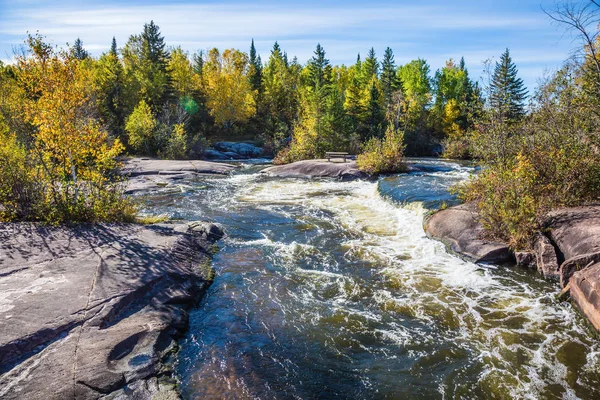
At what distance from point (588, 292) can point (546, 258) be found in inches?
81.9

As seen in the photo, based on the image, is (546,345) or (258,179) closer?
(546,345)

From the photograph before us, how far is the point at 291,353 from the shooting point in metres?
6.02

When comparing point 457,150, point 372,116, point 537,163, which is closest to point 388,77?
point 372,116

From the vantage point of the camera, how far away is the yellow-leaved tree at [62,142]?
9.84 metres

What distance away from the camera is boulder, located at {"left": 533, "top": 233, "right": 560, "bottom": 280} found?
8.52 metres

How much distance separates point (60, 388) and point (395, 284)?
6702 millimetres

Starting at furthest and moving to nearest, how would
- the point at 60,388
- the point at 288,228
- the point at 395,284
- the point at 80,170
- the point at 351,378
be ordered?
the point at 288,228, the point at 80,170, the point at 395,284, the point at 351,378, the point at 60,388

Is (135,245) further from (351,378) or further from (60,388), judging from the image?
(351,378)

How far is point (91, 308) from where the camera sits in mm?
5938

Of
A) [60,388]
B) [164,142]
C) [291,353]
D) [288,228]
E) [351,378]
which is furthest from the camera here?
[164,142]

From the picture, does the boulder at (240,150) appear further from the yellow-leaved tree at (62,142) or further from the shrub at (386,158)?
the yellow-leaved tree at (62,142)

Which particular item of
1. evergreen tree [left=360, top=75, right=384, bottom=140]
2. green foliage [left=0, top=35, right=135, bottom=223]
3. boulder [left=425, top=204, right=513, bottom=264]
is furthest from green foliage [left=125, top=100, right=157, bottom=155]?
boulder [left=425, top=204, right=513, bottom=264]

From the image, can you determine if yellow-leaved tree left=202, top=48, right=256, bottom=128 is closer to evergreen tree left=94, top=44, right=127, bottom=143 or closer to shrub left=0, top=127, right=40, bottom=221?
evergreen tree left=94, top=44, right=127, bottom=143

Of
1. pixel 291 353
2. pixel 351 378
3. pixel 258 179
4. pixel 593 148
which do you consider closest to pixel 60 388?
pixel 291 353
